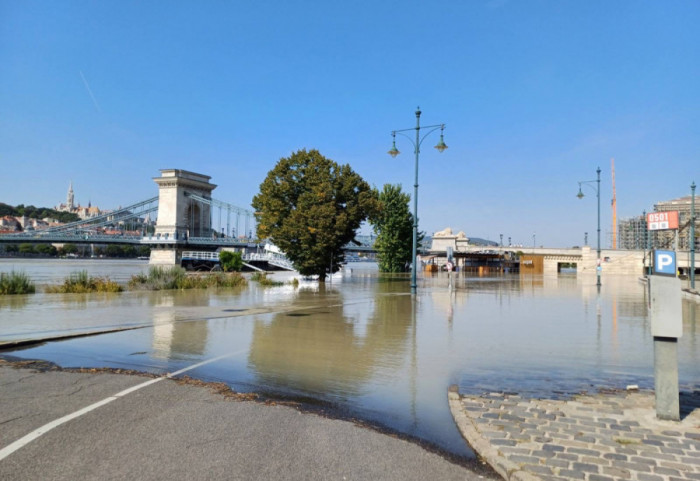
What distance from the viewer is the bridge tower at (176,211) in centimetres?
9231

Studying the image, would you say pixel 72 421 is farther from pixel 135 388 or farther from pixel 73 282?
pixel 73 282

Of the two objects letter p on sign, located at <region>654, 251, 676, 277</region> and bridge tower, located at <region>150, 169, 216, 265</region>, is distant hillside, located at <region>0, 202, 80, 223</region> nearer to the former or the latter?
bridge tower, located at <region>150, 169, 216, 265</region>

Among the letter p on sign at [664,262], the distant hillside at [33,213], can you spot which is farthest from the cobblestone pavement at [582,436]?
the distant hillside at [33,213]

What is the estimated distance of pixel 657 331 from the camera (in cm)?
554

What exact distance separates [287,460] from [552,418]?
2.98 meters

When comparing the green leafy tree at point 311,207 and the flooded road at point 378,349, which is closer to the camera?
the flooded road at point 378,349

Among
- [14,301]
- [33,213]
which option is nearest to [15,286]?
[14,301]

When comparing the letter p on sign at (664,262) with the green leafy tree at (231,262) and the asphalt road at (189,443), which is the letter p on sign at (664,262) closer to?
the asphalt road at (189,443)

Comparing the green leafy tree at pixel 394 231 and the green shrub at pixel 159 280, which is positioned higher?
the green leafy tree at pixel 394 231

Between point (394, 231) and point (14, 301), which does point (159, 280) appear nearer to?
point (14, 301)

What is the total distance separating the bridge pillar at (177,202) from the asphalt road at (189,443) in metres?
91.1

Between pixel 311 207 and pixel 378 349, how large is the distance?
22.0 m

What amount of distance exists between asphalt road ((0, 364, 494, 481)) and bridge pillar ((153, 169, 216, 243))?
91095 mm

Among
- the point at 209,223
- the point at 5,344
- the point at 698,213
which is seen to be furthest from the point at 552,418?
the point at 209,223
